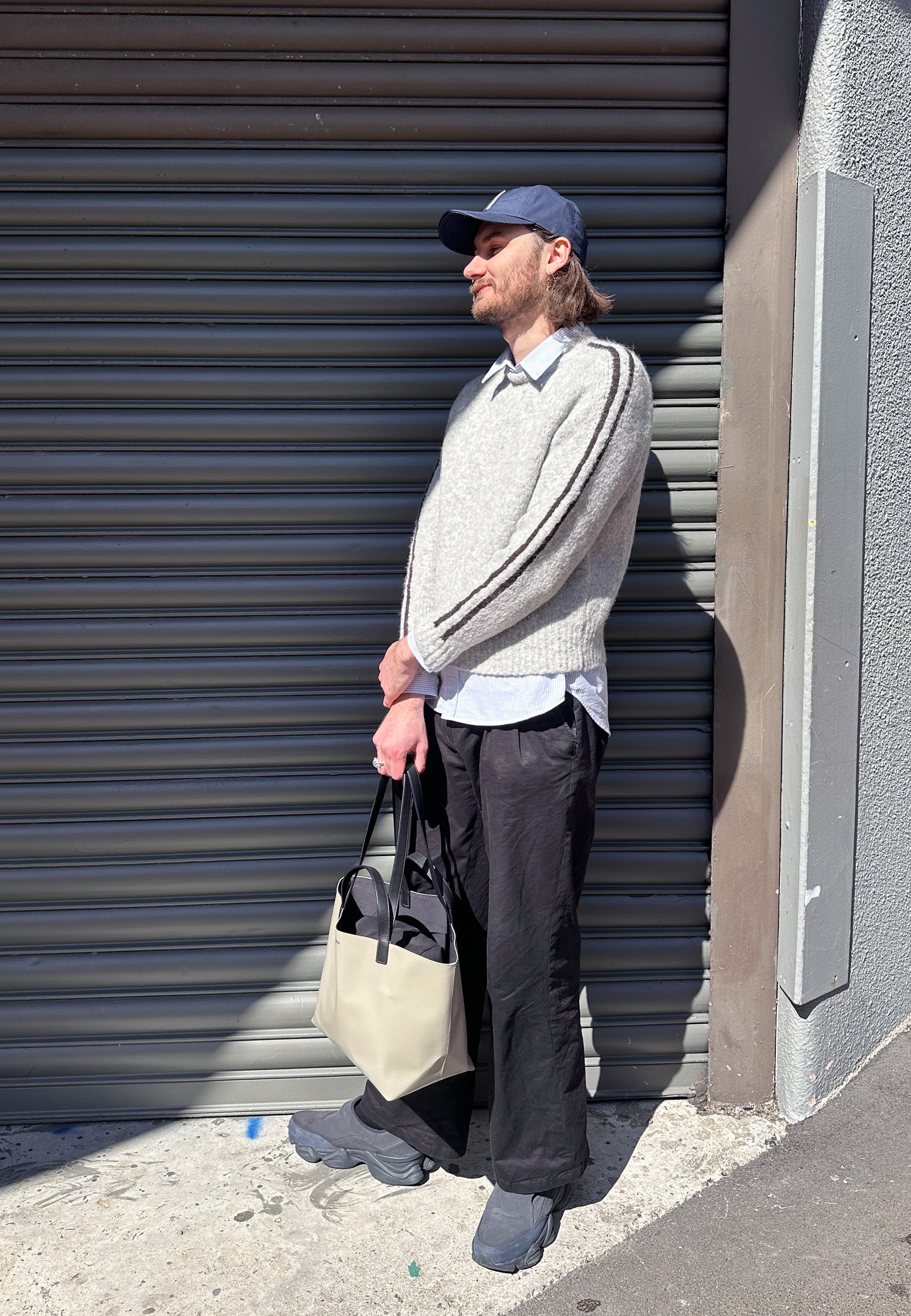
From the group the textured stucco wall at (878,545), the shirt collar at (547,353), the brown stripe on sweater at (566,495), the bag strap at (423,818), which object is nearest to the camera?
the brown stripe on sweater at (566,495)

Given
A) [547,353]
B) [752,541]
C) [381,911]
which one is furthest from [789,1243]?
[547,353]

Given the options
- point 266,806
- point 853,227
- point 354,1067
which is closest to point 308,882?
point 266,806

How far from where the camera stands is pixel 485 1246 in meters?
2.25

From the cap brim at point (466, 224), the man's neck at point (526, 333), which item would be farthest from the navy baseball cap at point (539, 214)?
the man's neck at point (526, 333)

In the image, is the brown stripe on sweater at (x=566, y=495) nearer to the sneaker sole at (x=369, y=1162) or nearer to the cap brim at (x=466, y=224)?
the cap brim at (x=466, y=224)

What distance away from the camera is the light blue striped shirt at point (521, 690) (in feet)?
7.13

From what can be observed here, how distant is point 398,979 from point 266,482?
4.17ft

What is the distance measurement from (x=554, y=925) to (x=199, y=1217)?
3.53 ft

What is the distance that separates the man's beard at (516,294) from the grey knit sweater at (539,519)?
0.12 metres

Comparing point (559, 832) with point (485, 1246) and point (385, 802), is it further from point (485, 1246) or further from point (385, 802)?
point (485, 1246)

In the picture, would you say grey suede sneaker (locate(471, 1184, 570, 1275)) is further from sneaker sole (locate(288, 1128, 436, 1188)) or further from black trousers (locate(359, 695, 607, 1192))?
sneaker sole (locate(288, 1128, 436, 1188))

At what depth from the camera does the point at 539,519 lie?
2.05 m

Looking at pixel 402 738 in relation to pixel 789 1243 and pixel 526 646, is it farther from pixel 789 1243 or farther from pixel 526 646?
pixel 789 1243

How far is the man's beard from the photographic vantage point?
220cm
